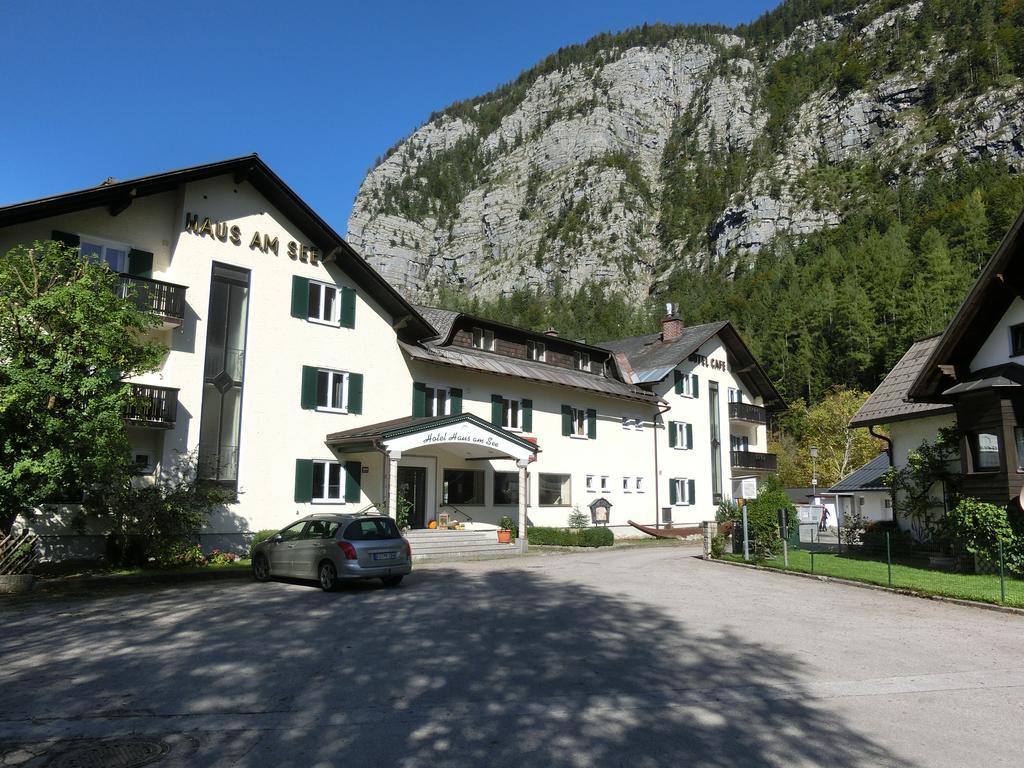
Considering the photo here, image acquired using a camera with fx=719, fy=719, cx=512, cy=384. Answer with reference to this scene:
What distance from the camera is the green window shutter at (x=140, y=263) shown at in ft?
65.5

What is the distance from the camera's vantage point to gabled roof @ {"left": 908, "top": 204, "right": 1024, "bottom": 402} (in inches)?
704

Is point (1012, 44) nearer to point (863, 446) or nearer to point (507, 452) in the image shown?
point (863, 446)

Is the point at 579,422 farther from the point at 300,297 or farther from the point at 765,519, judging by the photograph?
the point at 300,297

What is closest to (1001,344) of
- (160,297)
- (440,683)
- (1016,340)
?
(1016,340)

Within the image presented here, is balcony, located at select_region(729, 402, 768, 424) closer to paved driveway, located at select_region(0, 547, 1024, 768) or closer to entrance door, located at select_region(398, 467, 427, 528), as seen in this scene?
entrance door, located at select_region(398, 467, 427, 528)

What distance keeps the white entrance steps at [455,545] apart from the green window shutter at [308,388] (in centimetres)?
518

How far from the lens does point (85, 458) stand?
14.3 meters

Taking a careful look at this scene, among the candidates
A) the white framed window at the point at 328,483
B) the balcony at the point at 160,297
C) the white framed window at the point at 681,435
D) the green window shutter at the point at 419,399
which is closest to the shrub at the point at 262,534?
the white framed window at the point at 328,483

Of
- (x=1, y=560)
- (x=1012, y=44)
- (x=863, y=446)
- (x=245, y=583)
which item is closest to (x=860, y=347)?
(x=863, y=446)

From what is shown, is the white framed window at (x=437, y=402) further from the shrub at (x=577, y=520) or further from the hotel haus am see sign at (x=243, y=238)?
the shrub at (x=577, y=520)

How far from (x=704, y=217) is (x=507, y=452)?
114571mm

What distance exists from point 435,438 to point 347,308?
551cm

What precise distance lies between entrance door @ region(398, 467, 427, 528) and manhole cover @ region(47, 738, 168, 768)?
786 inches

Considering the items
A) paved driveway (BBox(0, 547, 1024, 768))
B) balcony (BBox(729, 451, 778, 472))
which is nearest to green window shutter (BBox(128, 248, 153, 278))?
paved driveway (BBox(0, 547, 1024, 768))
